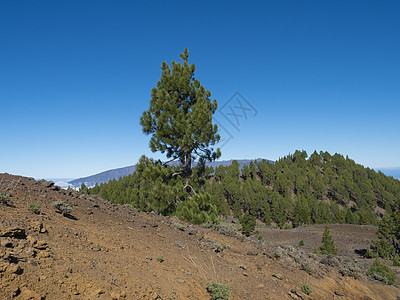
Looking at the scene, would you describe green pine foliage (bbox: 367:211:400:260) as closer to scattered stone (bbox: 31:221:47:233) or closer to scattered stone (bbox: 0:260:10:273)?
scattered stone (bbox: 31:221:47:233)

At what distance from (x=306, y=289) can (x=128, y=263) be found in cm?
531

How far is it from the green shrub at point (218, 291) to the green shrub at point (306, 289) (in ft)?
10.4

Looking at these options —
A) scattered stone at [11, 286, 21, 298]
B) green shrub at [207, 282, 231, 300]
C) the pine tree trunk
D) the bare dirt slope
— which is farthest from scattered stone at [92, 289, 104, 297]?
the pine tree trunk

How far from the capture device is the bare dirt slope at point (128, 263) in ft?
13.2

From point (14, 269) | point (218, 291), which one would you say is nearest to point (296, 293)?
point (218, 291)

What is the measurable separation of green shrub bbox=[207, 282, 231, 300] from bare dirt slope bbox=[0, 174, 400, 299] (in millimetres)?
136

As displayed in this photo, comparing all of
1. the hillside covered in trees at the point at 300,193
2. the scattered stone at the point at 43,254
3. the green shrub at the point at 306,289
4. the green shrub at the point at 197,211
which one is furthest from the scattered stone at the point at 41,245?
the hillside covered in trees at the point at 300,193

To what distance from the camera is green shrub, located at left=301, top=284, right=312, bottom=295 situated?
6.87 meters

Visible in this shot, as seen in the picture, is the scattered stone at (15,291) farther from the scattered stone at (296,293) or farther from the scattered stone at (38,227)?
the scattered stone at (296,293)

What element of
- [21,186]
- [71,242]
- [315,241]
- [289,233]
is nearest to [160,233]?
[71,242]

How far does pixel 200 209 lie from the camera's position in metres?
13.4

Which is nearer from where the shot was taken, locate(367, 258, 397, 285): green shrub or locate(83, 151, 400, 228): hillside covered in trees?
locate(367, 258, 397, 285): green shrub

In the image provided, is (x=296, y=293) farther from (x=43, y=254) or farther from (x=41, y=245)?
(x=41, y=245)

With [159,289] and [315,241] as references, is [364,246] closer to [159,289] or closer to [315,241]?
[315,241]
